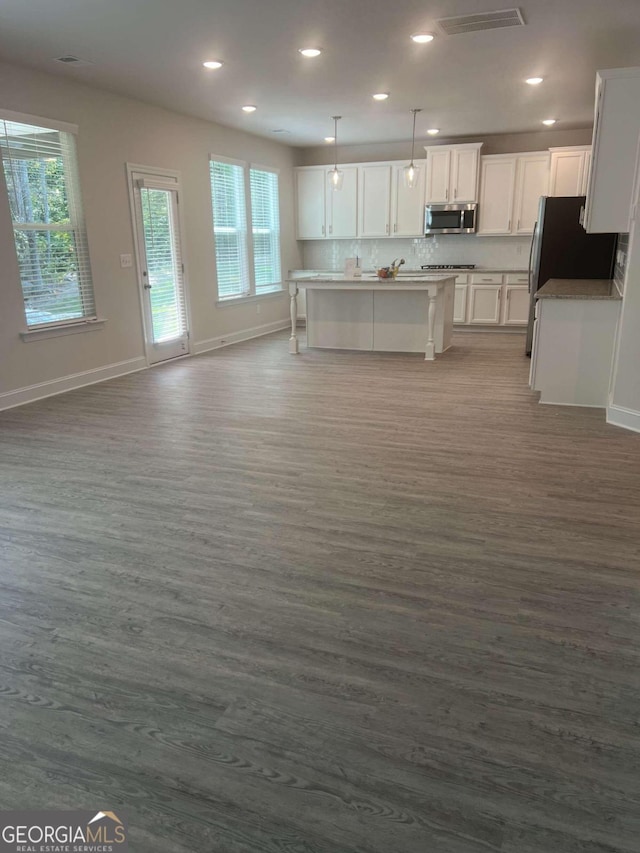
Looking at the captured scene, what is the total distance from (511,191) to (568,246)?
9.03 ft

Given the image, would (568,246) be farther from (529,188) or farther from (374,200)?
(374,200)

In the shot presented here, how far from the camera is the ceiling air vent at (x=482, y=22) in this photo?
4.11m

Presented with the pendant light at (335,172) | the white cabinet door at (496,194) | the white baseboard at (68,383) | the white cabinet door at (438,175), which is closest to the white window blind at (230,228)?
the pendant light at (335,172)

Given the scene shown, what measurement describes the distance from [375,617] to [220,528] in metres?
1.04

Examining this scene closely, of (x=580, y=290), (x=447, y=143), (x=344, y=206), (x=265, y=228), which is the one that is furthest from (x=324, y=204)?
(x=580, y=290)

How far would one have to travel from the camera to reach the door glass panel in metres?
7.04

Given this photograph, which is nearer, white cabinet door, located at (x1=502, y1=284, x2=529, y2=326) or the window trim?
the window trim

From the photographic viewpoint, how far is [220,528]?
309 cm

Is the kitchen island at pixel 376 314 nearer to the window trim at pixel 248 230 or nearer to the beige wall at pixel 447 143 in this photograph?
the window trim at pixel 248 230

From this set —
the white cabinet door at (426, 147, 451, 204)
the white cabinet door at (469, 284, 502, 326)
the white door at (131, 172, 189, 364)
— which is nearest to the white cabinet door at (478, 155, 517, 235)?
the white cabinet door at (426, 147, 451, 204)

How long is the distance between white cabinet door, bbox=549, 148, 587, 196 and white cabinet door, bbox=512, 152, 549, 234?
0.55 ft

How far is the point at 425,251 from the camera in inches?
394

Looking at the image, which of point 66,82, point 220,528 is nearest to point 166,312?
point 66,82

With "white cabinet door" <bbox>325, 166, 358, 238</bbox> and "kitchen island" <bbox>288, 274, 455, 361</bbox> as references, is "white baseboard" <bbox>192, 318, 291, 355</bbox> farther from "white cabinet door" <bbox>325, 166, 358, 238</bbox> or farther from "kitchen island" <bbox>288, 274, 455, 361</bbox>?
"white cabinet door" <bbox>325, 166, 358, 238</bbox>
